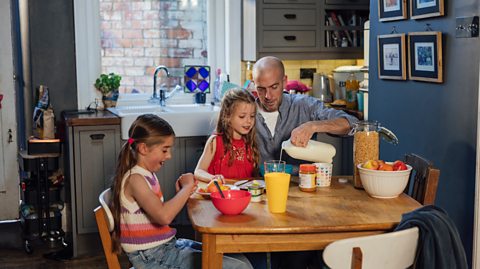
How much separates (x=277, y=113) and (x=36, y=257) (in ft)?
6.52

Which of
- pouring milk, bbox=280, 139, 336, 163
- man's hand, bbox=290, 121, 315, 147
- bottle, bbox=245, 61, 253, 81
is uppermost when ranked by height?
bottle, bbox=245, 61, 253, 81

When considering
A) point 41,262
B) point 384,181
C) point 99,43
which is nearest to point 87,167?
point 41,262

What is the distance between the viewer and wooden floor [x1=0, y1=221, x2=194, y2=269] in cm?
432

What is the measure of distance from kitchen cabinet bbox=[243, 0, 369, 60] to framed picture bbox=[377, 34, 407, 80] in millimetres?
983

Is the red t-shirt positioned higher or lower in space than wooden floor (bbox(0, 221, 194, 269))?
higher

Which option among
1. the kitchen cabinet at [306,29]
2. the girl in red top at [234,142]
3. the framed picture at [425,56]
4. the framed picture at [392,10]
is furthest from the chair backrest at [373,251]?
the kitchen cabinet at [306,29]

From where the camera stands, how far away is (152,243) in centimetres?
259

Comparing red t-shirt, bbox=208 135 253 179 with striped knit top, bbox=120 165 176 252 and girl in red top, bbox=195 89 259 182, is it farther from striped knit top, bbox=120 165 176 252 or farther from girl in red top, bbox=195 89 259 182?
striped knit top, bbox=120 165 176 252

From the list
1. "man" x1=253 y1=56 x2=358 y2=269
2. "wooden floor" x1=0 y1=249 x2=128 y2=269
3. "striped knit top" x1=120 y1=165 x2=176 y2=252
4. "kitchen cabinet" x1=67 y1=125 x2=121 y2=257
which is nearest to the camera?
"striped knit top" x1=120 y1=165 x2=176 y2=252

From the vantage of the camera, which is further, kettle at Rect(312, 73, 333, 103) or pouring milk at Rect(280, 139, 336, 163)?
kettle at Rect(312, 73, 333, 103)

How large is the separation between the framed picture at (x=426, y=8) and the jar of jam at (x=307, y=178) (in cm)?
122

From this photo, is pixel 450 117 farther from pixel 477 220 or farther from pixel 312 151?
pixel 312 151

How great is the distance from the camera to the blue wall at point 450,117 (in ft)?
10.8

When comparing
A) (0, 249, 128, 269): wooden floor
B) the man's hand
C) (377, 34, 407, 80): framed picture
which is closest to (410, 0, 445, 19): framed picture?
(377, 34, 407, 80): framed picture
